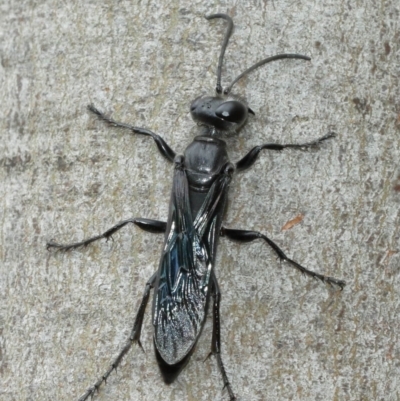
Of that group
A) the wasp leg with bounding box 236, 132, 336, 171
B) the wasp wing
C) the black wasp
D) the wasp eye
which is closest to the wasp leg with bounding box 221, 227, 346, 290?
the black wasp

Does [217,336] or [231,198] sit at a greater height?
[231,198]

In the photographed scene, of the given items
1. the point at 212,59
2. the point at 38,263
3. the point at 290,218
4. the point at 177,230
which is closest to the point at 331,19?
the point at 212,59

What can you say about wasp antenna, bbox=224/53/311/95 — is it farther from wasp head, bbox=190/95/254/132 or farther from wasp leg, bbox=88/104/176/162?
wasp leg, bbox=88/104/176/162

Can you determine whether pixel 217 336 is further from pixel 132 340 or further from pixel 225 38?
pixel 225 38

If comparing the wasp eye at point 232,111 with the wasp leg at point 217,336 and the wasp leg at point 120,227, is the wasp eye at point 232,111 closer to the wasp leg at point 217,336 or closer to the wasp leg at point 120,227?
the wasp leg at point 120,227

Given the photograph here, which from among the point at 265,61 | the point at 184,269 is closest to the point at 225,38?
the point at 265,61

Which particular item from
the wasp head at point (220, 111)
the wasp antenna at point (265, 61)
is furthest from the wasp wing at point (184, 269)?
the wasp antenna at point (265, 61)
